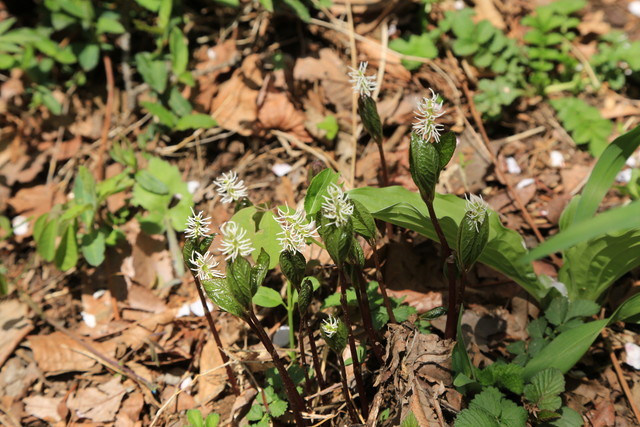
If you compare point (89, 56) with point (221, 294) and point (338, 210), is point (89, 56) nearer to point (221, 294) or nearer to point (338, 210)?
point (221, 294)

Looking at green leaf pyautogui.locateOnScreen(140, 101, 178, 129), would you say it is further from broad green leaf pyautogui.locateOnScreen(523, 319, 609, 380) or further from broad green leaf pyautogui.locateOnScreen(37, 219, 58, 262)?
broad green leaf pyautogui.locateOnScreen(523, 319, 609, 380)

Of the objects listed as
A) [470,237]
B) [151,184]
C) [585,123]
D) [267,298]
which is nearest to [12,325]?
[151,184]

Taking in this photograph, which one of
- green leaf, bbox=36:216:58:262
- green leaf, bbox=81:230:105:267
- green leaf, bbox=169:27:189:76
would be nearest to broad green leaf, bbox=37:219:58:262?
green leaf, bbox=36:216:58:262

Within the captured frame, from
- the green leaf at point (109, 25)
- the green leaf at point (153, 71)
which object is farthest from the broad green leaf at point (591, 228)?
the green leaf at point (109, 25)

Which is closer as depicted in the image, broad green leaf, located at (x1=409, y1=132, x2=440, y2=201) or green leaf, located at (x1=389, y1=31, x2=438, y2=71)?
broad green leaf, located at (x1=409, y1=132, x2=440, y2=201)

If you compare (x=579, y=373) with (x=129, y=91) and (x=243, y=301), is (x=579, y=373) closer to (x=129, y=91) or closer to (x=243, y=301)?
(x=243, y=301)

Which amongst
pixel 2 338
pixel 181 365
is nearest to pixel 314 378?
pixel 181 365
